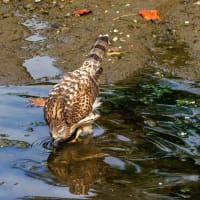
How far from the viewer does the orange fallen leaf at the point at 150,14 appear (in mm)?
11116

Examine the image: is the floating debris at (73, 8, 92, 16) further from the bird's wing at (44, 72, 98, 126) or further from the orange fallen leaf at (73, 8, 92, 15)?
the bird's wing at (44, 72, 98, 126)

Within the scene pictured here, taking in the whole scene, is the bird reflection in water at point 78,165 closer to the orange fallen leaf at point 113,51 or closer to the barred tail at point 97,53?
the barred tail at point 97,53

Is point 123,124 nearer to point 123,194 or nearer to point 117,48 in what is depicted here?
point 123,194

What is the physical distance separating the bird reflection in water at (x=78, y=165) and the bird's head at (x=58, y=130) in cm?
16

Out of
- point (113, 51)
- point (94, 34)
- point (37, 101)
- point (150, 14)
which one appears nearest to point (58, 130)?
point (37, 101)

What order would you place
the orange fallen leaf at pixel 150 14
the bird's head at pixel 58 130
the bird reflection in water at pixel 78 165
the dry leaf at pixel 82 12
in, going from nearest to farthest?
the bird reflection in water at pixel 78 165, the bird's head at pixel 58 130, the orange fallen leaf at pixel 150 14, the dry leaf at pixel 82 12

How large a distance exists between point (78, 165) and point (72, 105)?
0.74 meters

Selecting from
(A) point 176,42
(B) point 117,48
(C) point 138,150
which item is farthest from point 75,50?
(C) point 138,150

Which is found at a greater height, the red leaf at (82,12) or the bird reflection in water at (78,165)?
the red leaf at (82,12)

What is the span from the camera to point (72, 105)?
291 inches

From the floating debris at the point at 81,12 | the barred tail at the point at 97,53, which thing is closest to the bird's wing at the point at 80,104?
the barred tail at the point at 97,53

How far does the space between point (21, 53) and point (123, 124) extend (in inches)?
122

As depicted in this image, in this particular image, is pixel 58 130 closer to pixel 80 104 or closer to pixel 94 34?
pixel 80 104

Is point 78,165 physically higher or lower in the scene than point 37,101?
lower
